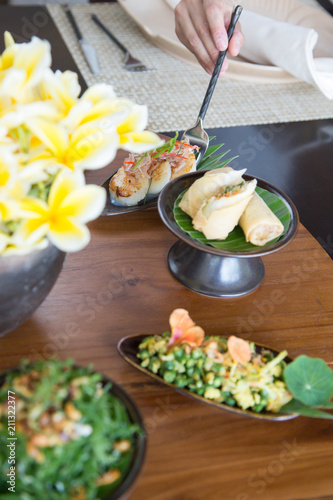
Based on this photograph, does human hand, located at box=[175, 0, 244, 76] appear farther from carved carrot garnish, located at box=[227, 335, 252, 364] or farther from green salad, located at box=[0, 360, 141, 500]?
green salad, located at box=[0, 360, 141, 500]

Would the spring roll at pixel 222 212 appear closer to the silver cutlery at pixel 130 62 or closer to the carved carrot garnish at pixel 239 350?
the carved carrot garnish at pixel 239 350

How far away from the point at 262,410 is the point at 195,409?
0.08m

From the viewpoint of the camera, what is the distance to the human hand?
1081 mm

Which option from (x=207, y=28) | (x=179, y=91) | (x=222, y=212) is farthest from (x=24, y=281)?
(x=179, y=91)

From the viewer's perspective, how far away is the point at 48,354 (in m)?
0.67

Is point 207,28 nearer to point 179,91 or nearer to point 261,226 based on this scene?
point 179,91

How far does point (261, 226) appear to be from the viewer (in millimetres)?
757

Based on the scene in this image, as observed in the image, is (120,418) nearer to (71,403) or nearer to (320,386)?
(71,403)

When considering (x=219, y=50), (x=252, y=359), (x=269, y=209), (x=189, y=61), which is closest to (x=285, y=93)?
(x=189, y=61)

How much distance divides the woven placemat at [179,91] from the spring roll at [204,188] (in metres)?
0.67

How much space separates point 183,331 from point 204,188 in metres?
→ 0.24

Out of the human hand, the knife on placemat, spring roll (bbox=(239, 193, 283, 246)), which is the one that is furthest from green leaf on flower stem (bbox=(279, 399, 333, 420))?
the knife on placemat

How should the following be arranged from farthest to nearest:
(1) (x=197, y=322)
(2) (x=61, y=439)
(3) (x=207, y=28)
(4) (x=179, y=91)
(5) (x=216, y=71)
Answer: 1. (4) (x=179, y=91)
2. (3) (x=207, y=28)
3. (5) (x=216, y=71)
4. (1) (x=197, y=322)
5. (2) (x=61, y=439)

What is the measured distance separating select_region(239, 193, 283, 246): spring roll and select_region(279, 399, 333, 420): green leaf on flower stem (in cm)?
24
